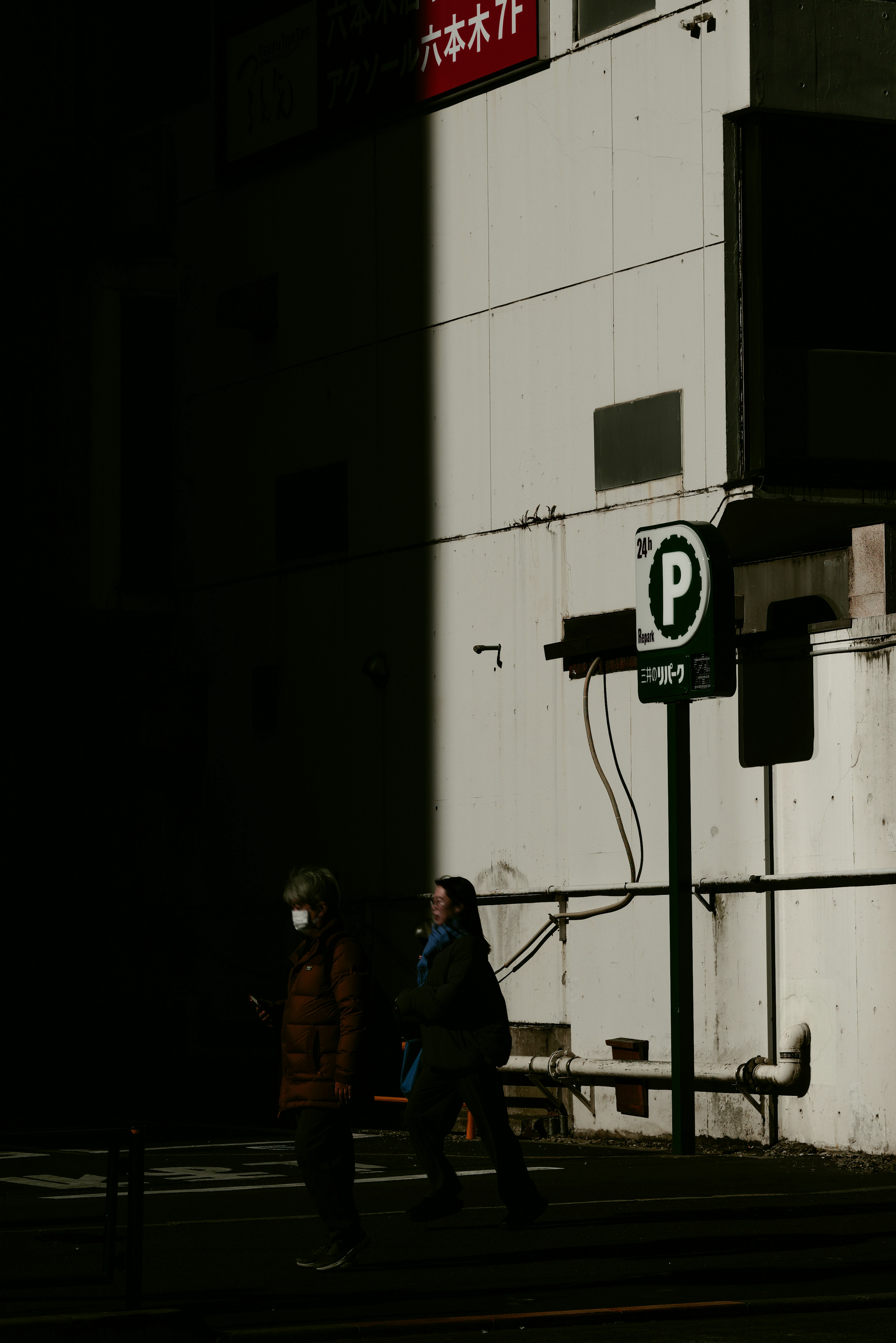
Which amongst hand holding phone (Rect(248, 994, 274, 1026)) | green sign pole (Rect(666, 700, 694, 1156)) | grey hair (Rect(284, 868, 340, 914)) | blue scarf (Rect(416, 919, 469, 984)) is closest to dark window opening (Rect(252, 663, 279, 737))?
green sign pole (Rect(666, 700, 694, 1156))

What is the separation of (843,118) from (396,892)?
796cm

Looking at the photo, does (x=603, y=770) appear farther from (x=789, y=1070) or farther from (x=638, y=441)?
(x=789, y=1070)

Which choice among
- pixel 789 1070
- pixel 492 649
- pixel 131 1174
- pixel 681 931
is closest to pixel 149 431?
pixel 492 649

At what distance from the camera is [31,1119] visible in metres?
19.8

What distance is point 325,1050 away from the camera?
34.4 feet

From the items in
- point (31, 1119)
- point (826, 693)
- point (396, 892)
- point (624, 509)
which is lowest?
point (31, 1119)

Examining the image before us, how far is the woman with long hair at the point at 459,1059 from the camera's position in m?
11.8

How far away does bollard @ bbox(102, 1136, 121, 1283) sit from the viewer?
29.6ft

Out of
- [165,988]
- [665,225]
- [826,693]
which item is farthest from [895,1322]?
[165,988]

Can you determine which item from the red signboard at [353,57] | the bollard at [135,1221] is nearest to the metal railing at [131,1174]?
the bollard at [135,1221]

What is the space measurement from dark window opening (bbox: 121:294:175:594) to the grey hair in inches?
530

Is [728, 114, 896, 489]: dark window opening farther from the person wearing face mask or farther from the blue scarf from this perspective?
the person wearing face mask

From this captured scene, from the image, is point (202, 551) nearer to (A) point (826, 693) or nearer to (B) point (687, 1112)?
(A) point (826, 693)

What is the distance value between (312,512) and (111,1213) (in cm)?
1335
